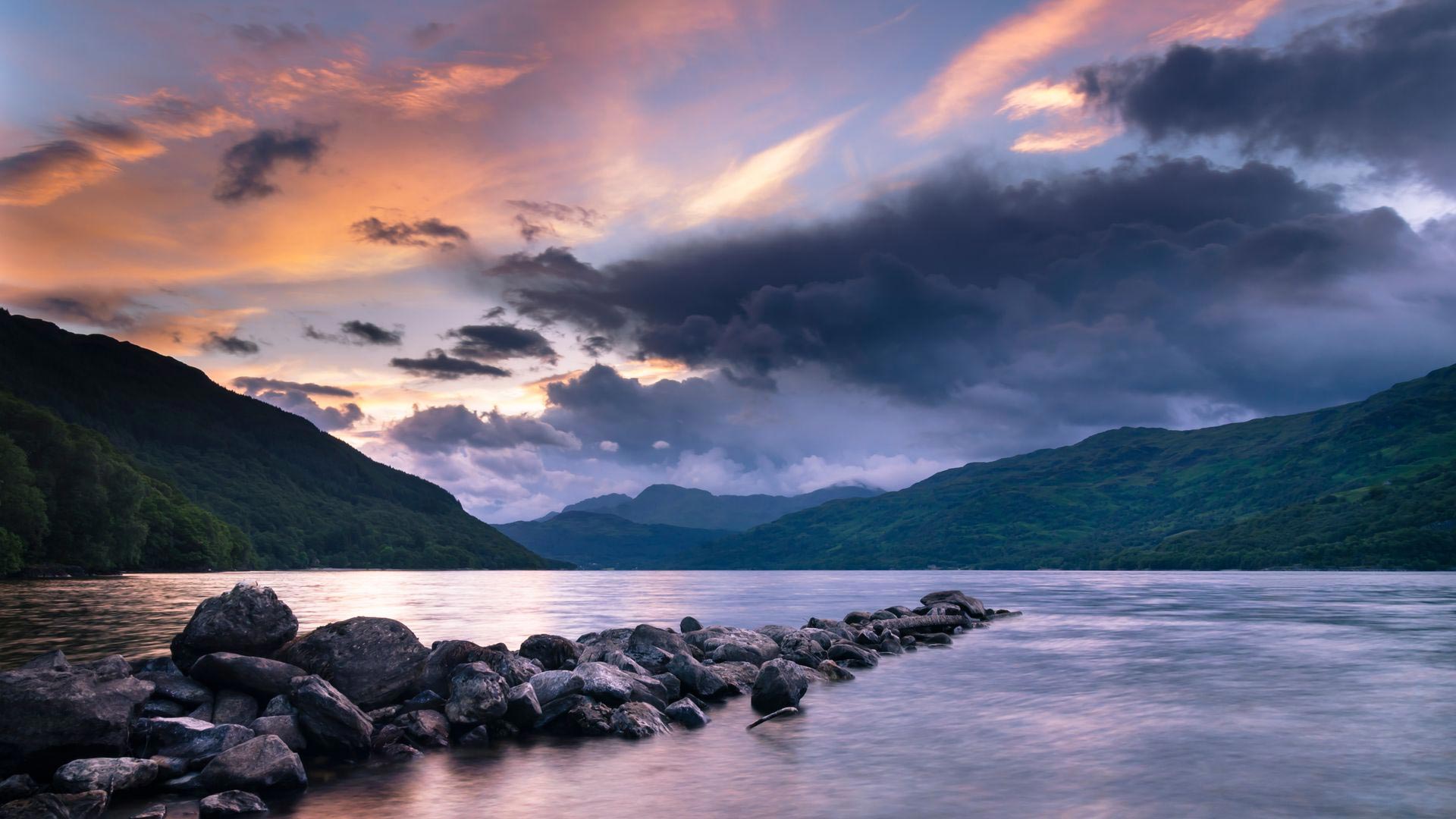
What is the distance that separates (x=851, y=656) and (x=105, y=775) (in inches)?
1102

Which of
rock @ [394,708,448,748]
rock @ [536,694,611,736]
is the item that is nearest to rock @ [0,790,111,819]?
rock @ [394,708,448,748]

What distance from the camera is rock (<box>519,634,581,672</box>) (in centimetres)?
2877

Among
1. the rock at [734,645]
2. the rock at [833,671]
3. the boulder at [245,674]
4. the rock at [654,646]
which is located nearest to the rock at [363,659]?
the boulder at [245,674]

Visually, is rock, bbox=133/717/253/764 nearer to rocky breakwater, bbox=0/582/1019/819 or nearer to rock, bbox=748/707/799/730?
rocky breakwater, bbox=0/582/1019/819

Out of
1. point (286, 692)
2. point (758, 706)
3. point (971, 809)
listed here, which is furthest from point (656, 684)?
point (971, 809)

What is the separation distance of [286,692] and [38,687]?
4991 millimetres

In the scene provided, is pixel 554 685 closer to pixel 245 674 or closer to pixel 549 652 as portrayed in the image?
pixel 549 652

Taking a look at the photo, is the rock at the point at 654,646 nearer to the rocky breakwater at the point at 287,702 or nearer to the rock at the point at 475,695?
the rocky breakwater at the point at 287,702

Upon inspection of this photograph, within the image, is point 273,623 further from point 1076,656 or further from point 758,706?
point 1076,656

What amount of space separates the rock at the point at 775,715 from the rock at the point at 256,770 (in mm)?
11521

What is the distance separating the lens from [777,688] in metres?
25.8

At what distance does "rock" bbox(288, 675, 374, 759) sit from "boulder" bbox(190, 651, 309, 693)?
194 cm

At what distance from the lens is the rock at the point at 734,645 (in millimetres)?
33219

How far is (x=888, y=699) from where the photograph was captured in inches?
1123
